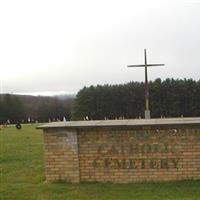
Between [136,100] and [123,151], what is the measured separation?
55154mm

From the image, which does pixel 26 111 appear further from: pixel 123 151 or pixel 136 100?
pixel 123 151

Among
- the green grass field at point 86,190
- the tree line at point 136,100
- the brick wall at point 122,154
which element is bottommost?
the green grass field at point 86,190

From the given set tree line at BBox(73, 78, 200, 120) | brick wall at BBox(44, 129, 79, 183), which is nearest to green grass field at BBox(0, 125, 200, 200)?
brick wall at BBox(44, 129, 79, 183)

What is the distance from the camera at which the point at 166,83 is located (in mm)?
64750

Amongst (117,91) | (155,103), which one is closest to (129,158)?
(155,103)

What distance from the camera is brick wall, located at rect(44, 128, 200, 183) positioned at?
34.7 ft

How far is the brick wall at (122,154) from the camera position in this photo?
10.6m

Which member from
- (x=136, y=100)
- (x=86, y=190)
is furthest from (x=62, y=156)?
(x=136, y=100)

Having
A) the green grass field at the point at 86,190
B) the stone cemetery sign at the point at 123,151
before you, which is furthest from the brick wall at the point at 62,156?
the green grass field at the point at 86,190

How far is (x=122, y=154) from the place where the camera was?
1073cm

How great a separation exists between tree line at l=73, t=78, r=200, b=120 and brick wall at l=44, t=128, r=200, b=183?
50.9 metres

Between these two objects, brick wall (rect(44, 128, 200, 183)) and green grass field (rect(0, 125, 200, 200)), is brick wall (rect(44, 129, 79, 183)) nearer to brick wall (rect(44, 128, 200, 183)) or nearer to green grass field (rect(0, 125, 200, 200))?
brick wall (rect(44, 128, 200, 183))

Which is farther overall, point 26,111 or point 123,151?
point 26,111

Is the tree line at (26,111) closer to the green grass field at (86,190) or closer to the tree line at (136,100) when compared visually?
the tree line at (136,100)
